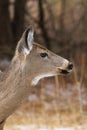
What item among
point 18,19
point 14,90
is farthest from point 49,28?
point 14,90

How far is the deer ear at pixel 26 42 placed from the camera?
7.46m

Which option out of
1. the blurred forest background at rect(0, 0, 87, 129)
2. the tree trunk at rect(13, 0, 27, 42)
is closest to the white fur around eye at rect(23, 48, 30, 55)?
the blurred forest background at rect(0, 0, 87, 129)

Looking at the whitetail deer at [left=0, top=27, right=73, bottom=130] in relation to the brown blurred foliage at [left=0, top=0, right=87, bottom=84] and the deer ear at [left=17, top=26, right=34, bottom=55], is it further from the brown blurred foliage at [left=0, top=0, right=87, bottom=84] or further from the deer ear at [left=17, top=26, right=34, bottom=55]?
the brown blurred foliage at [left=0, top=0, right=87, bottom=84]

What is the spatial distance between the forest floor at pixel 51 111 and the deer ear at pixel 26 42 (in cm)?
203

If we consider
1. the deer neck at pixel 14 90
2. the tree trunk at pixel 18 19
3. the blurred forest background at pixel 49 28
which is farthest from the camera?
the blurred forest background at pixel 49 28

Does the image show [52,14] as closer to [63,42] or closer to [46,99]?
[63,42]

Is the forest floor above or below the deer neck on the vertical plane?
below

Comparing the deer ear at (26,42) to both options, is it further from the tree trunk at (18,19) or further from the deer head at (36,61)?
the tree trunk at (18,19)

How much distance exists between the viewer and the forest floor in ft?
37.7

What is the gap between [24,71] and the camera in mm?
7500

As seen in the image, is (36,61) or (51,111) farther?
(51,111)

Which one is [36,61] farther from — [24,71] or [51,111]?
[51,111]

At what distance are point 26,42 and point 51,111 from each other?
6950mm

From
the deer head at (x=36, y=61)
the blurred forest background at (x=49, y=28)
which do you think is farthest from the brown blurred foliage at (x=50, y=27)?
the deer head at (x=36, y=61)
